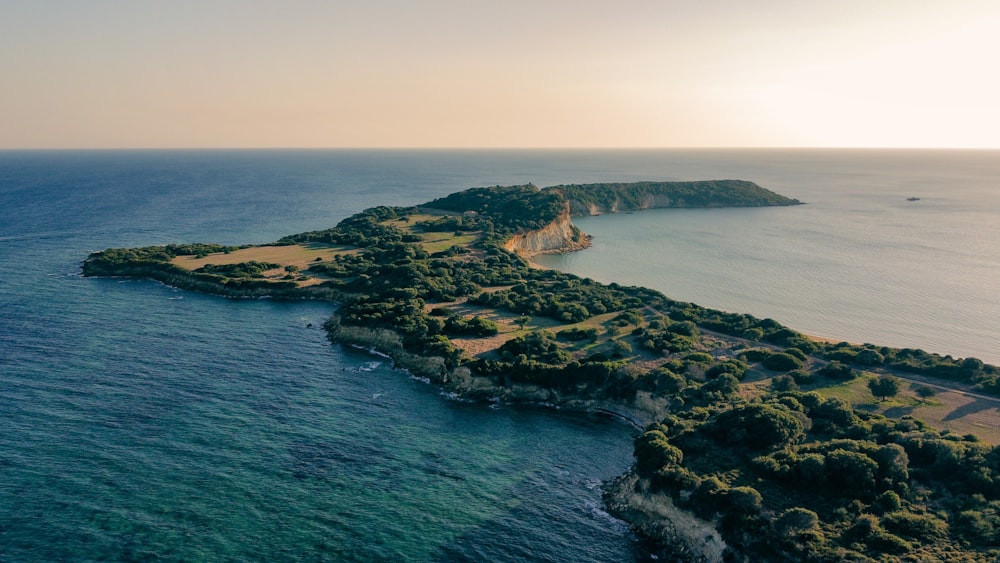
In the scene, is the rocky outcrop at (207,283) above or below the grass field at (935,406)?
above

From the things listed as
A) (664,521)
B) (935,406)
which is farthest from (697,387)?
(935,406)

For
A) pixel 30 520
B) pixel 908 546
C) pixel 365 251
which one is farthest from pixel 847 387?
pixel 365 251

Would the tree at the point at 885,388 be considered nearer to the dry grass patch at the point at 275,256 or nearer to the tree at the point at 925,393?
the tree at the point at 925,393

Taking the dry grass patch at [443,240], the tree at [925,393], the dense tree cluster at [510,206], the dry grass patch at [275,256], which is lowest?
the tree at [925,393]

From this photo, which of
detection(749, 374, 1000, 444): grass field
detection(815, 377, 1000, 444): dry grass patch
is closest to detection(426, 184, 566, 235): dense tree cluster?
detection(749, 374, 1000, 444): grass field

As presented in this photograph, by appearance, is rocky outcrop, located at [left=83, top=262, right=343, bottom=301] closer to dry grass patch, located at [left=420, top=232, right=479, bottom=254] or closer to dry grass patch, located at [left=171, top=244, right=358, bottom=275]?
dry grass patch, located at [left=171, top=244, right=358, bottom=275]

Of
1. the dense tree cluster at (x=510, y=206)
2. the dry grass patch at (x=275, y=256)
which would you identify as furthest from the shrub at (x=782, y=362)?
the dense tree cluster at (x=510, y=206)

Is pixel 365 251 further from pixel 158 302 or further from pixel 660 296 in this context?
pixel 660 296
